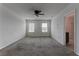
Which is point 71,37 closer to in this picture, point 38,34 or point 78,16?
point 78,16

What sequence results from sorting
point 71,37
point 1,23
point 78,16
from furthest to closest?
1. point 71,37
2. point 1,23
3. point 78,16

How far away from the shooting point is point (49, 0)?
2.22 metres

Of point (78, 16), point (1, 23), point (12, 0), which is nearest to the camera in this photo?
point (12, 0)

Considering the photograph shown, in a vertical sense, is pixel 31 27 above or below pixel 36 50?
above

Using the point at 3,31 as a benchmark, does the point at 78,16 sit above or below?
above

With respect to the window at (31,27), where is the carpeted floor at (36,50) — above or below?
below

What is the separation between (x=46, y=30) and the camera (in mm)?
14266

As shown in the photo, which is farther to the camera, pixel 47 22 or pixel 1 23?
pixel 47 22

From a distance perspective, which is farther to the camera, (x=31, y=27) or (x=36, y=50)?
(x=31, y=27)

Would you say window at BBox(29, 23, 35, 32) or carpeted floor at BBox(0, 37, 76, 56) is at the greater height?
window at BBox(29, 23, 35, 32)

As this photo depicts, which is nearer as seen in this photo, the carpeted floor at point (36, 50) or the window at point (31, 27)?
the carpeted floor at point (36, 50)

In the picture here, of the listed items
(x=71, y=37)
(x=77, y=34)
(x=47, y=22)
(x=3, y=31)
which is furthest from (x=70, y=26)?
(x=47, y=22)

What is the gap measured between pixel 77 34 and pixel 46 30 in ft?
32.2

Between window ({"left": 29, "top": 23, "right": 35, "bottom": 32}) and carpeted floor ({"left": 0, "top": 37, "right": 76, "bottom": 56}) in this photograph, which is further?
window ({"left": 29, "top": 23, "right": 35, "bottom": 32})
